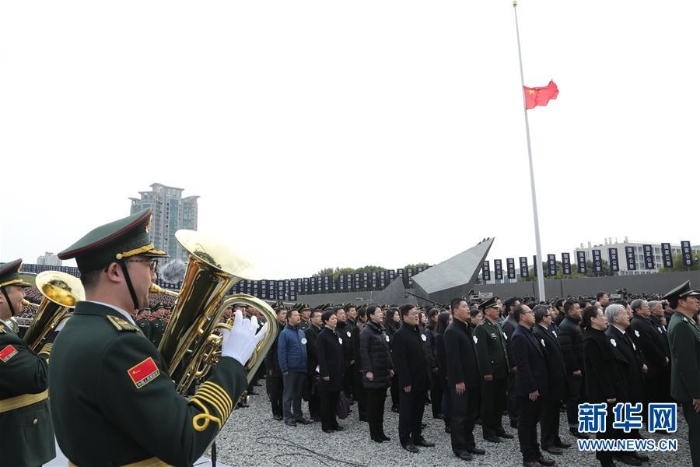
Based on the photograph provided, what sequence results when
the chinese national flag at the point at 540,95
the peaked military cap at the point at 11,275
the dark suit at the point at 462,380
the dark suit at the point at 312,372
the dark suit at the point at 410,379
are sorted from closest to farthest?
the peaked military cap at the point at 11,275
the dark suit at the point at 462,380
the dark suit at the point at 410,379
the dark suit at the point at 312,372
the chinese national flag at the point at 540,95

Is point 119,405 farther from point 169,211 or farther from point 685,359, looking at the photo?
point 169,211

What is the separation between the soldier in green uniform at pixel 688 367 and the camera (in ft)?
17.1

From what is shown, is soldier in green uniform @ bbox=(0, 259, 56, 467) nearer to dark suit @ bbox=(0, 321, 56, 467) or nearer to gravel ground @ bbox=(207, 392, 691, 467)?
dark suit @ bbox=(0, 321, 56, 467)

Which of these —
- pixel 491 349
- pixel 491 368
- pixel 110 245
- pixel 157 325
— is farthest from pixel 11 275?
pixel 157 325

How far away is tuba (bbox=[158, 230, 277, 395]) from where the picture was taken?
2.20m

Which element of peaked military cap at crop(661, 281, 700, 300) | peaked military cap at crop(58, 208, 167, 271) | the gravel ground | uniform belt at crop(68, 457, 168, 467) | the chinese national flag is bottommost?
the gravel ground

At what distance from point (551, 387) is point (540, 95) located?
1641 cm

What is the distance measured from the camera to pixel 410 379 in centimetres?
704

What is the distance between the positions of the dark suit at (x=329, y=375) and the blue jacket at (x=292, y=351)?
0.51 m

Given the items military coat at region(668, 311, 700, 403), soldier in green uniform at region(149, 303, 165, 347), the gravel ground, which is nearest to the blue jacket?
the gravel ground

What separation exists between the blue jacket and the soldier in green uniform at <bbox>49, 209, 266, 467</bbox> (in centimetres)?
716

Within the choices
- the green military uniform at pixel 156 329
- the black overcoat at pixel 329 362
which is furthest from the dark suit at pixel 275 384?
the green military uniform at pixel 156 329

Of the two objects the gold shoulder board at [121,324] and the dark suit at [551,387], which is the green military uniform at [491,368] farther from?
the gold shoulder board at [121,324]

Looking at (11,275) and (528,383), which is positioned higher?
(11,275)
